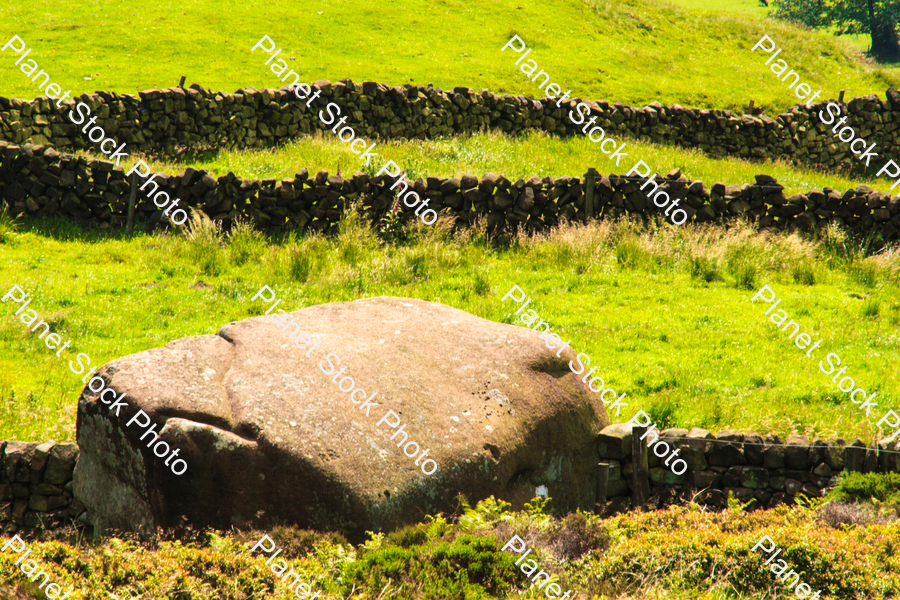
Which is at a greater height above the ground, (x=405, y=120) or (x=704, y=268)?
(x=405, y=120)

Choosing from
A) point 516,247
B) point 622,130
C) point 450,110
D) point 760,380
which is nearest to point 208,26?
point 450,110

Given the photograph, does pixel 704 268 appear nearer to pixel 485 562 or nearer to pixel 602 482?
pixel 602 482

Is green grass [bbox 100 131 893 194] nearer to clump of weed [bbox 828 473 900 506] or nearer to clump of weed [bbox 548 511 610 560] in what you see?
clump of weed [bbox 548 511 610 560]

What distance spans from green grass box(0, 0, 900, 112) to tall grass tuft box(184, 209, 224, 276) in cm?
1358

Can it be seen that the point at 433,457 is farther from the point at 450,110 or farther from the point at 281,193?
the point at 450,110

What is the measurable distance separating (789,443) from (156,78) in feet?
81.1

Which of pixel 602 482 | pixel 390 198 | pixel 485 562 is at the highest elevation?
pixel 390 198

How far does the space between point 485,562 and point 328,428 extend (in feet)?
5.43

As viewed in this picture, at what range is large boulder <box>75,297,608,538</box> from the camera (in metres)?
5.49

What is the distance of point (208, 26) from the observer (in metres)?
32.1

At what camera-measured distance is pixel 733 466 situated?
6.90 metres

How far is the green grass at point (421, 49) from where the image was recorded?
27.0 meters

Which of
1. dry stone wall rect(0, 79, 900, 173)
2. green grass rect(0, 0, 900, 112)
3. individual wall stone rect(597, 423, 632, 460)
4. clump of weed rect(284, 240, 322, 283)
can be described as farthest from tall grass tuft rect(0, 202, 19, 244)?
green grass rect(0, 0, 900, 112)

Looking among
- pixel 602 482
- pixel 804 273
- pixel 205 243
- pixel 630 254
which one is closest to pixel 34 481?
pixel 602 482
